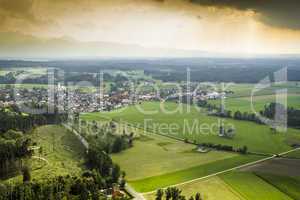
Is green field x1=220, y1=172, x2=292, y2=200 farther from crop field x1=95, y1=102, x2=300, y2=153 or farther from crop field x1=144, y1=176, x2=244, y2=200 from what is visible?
crop field x1=95, y1=102, x2=300, y2=153

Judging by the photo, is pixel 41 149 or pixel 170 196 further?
pixel 41 149

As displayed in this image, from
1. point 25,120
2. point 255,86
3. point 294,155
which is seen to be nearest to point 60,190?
point 25,120

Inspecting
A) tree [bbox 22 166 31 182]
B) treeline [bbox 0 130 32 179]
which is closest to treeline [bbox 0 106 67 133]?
treeline [bbox 0 130 32 179]

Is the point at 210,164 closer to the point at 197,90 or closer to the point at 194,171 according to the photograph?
the point at 194,171

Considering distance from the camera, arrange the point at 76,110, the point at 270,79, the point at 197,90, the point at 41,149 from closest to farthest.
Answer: the point at 41,149 < the point at 76,110 < the point at 197,90 < the point at 270,79

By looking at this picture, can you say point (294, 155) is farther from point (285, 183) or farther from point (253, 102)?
point (253, 102)

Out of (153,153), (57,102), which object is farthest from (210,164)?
(57,102)

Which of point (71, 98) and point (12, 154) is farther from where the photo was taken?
point (71, 98)
